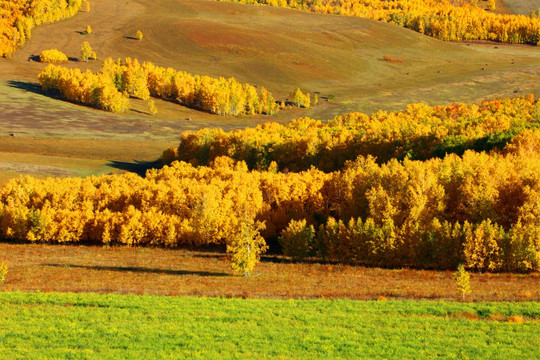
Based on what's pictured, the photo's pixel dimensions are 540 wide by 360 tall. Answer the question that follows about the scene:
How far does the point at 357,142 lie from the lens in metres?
148

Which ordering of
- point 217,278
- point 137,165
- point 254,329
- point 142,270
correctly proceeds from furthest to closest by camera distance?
point 137,165
point 142,270
point 217,278
point 254,329

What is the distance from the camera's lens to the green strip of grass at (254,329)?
127 feet

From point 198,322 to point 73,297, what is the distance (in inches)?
579

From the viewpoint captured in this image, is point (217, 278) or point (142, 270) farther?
point (142, 270)

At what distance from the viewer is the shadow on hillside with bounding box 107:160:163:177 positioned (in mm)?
159625

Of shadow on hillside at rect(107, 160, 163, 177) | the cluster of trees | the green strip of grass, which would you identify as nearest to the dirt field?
the green strip of grass

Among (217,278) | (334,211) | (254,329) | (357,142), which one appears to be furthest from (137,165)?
(254,329)

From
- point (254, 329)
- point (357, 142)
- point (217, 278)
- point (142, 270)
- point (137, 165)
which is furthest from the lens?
point (137, 165)

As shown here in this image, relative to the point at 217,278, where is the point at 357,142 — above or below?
above

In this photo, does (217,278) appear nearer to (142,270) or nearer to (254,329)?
(142,270)

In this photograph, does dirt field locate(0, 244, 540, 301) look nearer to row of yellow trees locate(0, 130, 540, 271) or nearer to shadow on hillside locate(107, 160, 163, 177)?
row of yellow trees locate(0, 130, 540, 271)

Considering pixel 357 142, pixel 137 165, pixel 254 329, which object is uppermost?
pixel 254 329

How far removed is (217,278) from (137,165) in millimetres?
97835

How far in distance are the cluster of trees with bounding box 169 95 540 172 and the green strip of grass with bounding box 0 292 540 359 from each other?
3190 inches
